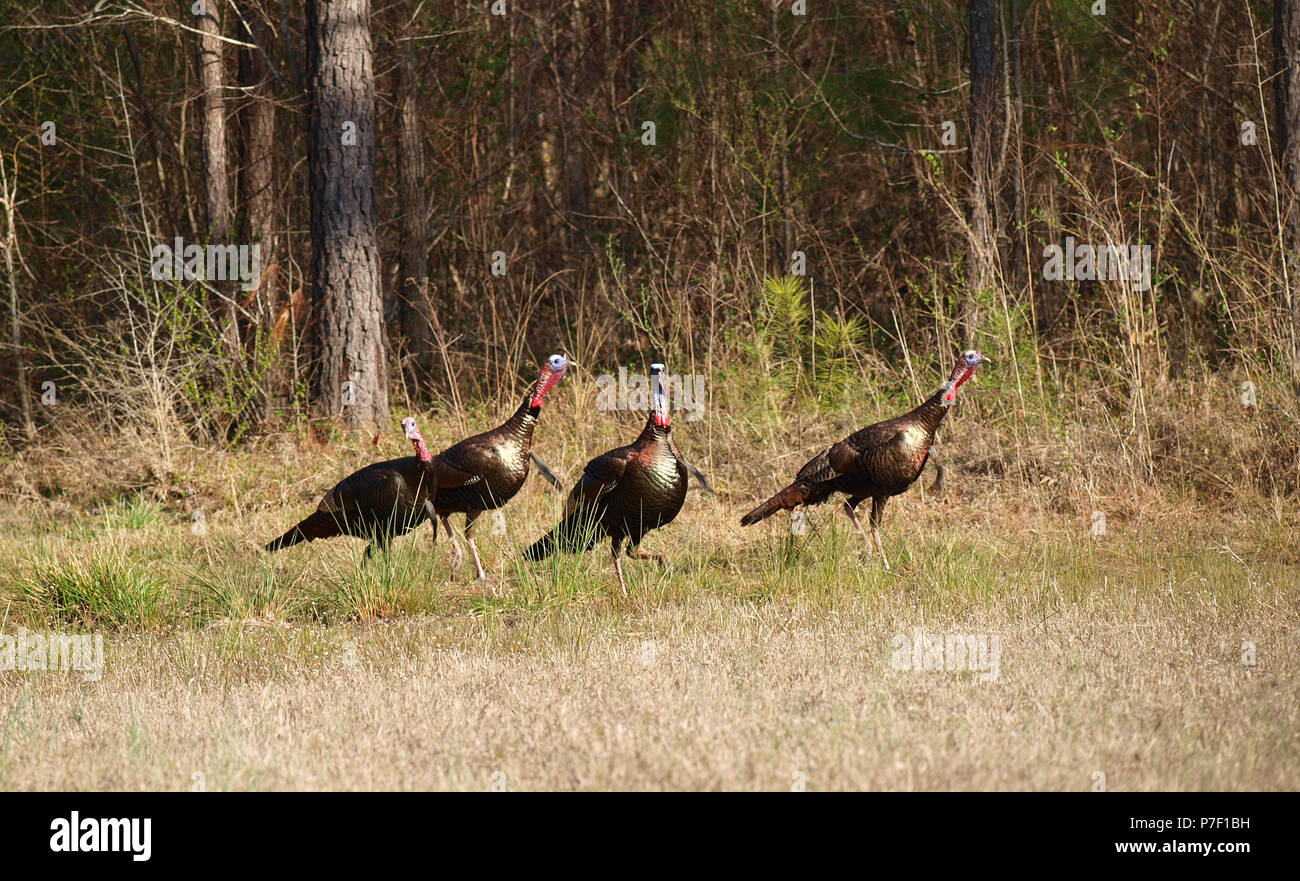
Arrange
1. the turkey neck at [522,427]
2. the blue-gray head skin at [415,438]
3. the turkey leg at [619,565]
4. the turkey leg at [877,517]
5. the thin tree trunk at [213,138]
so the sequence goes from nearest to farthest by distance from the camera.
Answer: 1. the turkey leg at [619,565]
2. the blue-gray head skin at [415,438]
3. the turkey leg at [877,517]
4. the turkey neck at [522,427]
5. the thin tree trunk at [213,138]

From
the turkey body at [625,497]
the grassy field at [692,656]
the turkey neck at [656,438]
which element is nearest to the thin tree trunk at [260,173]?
the grassy field at [692,656]

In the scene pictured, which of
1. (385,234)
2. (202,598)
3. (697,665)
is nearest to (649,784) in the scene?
(697,665)

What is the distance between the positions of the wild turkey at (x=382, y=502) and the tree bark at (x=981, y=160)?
439 cm

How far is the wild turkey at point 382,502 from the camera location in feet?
22.4

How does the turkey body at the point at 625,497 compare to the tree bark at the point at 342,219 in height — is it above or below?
below

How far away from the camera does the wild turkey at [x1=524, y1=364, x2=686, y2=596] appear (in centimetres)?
636

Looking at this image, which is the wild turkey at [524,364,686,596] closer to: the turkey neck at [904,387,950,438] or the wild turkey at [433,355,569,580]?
the wild turkey at [433,355,569,580]

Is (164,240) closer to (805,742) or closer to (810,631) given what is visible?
(810,631)

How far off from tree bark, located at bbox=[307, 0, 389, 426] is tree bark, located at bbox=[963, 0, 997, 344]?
493cm

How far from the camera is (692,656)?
5312 millimetres

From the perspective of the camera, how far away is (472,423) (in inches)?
421

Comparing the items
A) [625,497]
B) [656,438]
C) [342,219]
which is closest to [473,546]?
[625,497]

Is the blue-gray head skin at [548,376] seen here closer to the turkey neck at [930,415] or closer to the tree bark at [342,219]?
the turkey neck at [930,415]
